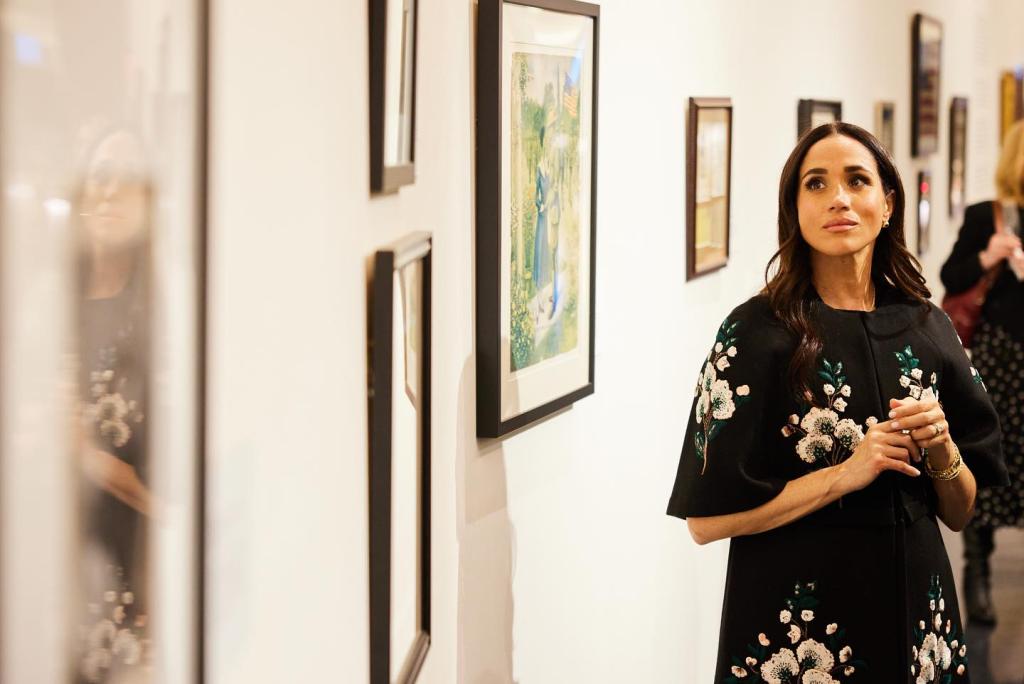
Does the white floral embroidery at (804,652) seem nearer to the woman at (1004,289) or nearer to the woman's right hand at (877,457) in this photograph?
the woman's right hand at (877,457)

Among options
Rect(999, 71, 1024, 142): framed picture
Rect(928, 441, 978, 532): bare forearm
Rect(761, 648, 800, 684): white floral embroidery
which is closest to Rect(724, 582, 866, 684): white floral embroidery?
Rect(761, 648, 800, 684): white floral embroidery

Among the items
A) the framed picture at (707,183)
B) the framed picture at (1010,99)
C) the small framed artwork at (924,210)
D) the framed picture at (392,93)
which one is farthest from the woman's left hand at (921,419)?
the framed picture at (1010,99)

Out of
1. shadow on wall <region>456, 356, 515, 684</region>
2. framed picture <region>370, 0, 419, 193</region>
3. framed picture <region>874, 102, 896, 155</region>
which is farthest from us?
framed picture <region>874, 102, 896, 155</region>

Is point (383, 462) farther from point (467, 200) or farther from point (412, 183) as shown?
point (467, 200)

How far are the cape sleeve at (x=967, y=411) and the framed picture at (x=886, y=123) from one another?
3789 mm

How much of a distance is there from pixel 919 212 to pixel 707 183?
3850mm

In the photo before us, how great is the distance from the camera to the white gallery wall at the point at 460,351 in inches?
37.6

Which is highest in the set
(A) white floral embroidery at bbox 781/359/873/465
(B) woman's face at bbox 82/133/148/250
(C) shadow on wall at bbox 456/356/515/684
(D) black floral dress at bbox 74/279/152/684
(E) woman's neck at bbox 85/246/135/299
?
(B) woman's face at bbox 82/133/148/250

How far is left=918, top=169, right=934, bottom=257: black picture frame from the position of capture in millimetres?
7145

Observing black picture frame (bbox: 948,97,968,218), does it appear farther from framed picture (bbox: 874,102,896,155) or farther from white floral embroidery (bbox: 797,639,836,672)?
white floral embroidery (bbox: 797,639,836,672)

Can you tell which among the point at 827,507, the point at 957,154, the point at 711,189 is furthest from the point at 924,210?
the point at 827,507

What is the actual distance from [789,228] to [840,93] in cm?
311

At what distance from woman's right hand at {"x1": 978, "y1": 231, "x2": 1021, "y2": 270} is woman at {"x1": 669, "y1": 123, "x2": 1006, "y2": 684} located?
2423 mm

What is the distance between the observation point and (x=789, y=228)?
8.53ft
